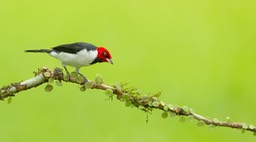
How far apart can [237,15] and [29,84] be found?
4.05 m

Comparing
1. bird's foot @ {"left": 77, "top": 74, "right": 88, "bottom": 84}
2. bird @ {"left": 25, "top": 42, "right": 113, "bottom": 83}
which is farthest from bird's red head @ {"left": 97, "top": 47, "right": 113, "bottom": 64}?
bird's foot @ {"left": 77, "top": 74, "right": 88, "bottom": 84}

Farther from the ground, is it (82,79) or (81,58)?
(81,58)

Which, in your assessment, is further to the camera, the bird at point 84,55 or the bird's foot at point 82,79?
the bird at point 84,55

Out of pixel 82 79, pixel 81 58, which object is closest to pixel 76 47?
pixel 81 58

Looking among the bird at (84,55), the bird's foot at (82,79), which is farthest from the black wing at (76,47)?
the bird's foot at (82,79)

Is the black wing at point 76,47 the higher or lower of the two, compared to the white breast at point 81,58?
higher

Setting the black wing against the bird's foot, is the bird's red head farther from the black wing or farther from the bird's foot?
the bird's foot

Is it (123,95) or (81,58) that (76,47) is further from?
(123,95)

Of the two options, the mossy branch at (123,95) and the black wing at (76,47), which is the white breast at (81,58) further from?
the mossy branch at (123,95)

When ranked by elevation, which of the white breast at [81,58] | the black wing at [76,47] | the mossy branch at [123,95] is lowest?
the mossy branch at [123,95]

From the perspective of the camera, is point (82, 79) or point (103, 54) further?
point (103, 54)

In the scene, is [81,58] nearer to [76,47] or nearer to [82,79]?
[76,47]

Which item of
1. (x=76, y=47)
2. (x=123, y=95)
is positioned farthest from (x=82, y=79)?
(x=76, y=47)

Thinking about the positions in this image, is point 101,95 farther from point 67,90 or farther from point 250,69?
point 250,69
